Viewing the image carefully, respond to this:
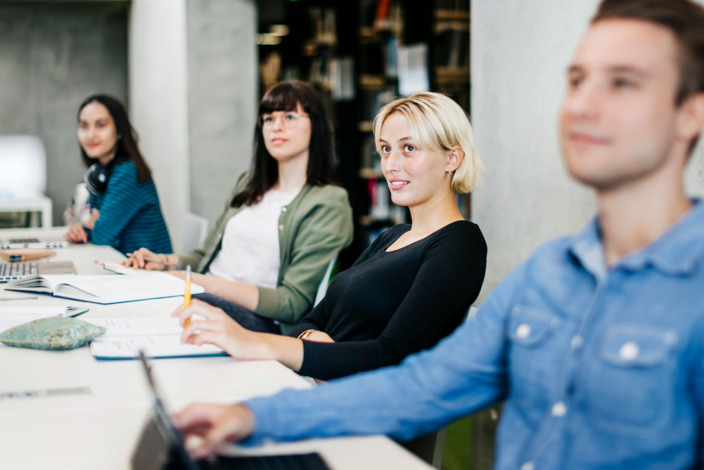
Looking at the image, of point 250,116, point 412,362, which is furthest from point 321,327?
point 250,116

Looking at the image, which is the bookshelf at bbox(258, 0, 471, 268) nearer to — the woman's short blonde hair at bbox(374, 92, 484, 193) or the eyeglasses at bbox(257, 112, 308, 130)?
the eyeglasses at bbox(257, 112, 308, 130)

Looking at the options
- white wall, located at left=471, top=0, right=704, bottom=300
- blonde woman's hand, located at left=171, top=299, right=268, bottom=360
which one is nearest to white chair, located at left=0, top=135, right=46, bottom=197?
white wall, located at left=471, top=0, right=704, bottom=300

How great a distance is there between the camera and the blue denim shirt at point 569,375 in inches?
32.3

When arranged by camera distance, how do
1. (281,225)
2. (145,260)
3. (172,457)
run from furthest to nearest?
(145,260) → (281,225) → (172,457)

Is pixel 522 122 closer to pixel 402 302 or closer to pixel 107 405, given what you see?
pixel 402 302

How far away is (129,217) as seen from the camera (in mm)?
3439

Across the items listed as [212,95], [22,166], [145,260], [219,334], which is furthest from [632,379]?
[22,166]

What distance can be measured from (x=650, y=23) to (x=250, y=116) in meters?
4.38

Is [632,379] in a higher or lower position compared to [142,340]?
higher

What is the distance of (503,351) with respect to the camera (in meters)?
1.03

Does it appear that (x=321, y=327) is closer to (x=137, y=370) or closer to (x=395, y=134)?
(x=395, y=134)

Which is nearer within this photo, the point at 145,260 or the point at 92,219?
the point at 145,260

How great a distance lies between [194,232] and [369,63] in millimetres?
2901

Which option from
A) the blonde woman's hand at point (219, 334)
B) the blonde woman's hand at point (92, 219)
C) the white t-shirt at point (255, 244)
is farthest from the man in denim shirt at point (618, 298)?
the blonde woman's hand at point (92, 219)
